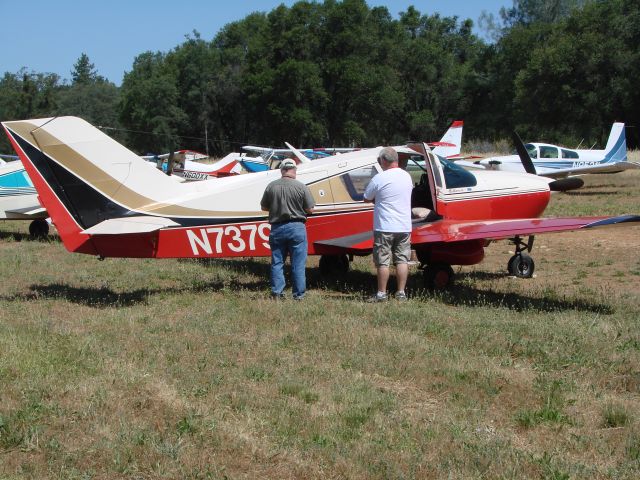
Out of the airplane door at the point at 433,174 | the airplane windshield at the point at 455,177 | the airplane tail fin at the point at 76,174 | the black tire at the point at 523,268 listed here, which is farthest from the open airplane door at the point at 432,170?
the airplane tail fin at the point at 76,174

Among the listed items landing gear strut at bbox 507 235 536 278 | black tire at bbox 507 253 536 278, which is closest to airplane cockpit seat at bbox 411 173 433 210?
landing gear strut at bbox 507 235 536 278

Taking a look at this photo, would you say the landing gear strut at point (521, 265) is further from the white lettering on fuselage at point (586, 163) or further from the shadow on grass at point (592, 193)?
the white lettering on fuselage at point (586, 163)

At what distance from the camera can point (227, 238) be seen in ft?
30.1

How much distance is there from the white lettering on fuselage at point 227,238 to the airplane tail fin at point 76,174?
25.5 inches

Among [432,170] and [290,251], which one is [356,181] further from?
[290,251]

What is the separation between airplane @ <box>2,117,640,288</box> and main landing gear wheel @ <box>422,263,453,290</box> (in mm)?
13

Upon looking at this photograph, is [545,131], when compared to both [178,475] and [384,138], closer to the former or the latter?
[384,138]

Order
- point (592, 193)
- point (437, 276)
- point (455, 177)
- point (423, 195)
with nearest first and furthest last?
point (437, 276) < point (455, 177) < point (423, 195) < point (592, 193)

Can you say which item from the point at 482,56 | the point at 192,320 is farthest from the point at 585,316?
the point at 482,56

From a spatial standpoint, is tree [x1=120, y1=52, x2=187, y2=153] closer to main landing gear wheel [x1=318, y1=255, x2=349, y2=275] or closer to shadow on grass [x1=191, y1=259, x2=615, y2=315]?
shadow on grass [x1=191, y1=259, x2=615, y2=315]

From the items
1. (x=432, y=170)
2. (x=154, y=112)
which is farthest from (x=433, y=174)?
(x=154, y=112)

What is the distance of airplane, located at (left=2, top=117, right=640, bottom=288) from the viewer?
341 inches

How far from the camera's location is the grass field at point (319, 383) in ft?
13.9

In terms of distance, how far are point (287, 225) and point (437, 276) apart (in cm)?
229
